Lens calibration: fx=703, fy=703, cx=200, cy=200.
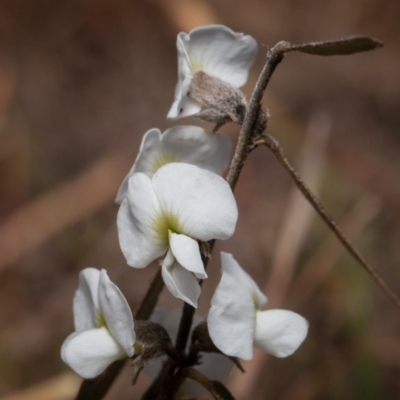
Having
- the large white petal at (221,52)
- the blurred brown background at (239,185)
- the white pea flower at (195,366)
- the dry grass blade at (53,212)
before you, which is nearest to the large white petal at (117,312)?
the white pea flower at (195,366)

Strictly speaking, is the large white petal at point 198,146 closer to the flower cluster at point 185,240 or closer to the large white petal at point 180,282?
the flower cluster at point 185,240

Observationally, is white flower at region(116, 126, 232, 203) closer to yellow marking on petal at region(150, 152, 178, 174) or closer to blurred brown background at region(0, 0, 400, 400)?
yellow marking on petal at region(150, 152, 178, 174)

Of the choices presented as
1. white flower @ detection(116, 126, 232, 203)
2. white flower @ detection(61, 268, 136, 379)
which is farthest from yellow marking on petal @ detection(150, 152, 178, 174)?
white flower @ detection(61, 268, 136, 379)

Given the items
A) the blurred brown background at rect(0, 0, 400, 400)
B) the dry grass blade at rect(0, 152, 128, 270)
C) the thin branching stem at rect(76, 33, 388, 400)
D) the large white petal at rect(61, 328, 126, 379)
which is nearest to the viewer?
the thin branching stem at rect(76, 33, 388, 400)

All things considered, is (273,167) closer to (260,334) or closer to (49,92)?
(49,92)

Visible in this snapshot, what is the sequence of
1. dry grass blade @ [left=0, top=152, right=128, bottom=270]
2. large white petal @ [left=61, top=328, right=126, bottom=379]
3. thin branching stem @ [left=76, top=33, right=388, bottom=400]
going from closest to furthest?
thin branching stem @ [left=76, top=33, right=388, bottom=400]
large white petal @ [left=61, top=328, right=126, bottom=379]
dry grass blade @ [left=0, top=152, right=128, bottom=270]

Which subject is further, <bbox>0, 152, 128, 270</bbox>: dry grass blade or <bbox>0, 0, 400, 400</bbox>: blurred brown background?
<bbox>0, 152, 128, 270</bbox>: dry grass blade

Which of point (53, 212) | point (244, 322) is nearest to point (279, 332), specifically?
point (244, 322)

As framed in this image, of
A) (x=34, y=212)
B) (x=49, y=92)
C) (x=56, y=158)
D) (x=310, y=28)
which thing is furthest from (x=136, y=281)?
(x=310, y=28)
